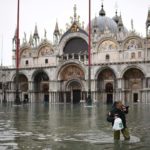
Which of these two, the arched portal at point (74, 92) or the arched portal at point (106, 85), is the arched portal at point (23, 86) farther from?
the arched portal at point (106, 85)

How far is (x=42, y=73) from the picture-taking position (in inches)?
2790

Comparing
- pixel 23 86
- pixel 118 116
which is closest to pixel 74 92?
pixel 23 86

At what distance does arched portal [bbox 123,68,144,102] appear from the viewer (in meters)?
59.9

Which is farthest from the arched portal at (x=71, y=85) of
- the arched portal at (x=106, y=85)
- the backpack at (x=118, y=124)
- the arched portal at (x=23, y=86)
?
the backpack at (x=118, y=124)

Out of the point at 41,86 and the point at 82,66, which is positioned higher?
the point at 82,66

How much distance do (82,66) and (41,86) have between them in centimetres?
1161

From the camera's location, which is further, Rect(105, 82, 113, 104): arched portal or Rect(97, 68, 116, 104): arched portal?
Rect(105, 82, 113, 104): arched portal

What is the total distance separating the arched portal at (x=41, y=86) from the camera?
7019cm

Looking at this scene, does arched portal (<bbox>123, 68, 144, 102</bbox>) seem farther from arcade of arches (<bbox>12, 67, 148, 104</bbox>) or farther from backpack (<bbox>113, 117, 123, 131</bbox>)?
backpack (<bbox>113, 117, 123, 131</bbox>)

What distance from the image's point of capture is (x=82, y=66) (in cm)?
6325

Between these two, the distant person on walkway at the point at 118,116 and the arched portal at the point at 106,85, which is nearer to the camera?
the distant person on walkway at the point at 118,116

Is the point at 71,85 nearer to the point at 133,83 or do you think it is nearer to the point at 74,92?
the point at 74,92

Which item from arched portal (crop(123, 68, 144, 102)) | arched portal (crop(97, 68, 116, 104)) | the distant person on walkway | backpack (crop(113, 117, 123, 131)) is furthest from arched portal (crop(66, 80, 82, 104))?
backpack (crop(113, 117, 123, 131))

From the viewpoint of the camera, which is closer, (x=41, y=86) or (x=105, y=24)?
(x=41, y=86)
